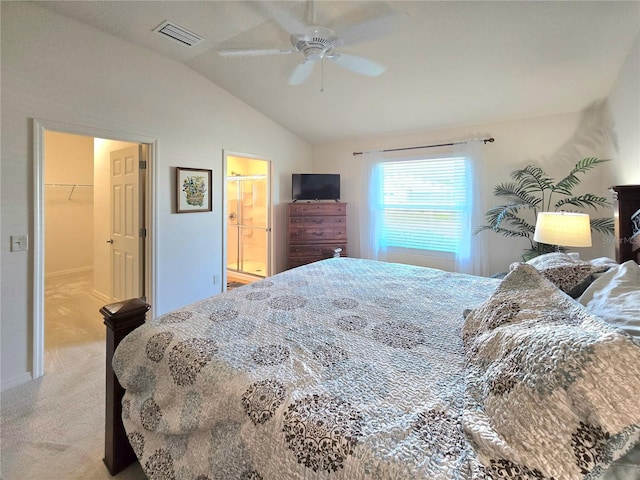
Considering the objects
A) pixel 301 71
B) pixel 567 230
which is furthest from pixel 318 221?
pixel 567 230

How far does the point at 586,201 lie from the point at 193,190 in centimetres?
403

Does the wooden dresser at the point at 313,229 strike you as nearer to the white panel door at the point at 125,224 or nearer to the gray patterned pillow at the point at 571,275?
the white panel door at the point at 125,224

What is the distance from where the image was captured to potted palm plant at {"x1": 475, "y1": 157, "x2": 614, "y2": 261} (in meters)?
3.21

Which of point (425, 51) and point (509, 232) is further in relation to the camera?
point (509, 232)

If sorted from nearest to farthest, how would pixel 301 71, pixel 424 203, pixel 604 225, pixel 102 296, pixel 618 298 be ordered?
pixel 618 298 < pixel 301 71 < pixel 604 225 < pixel 102 296 < pixel 424 203

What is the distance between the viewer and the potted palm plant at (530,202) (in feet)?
10.5

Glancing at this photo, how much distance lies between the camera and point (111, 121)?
2.81 m

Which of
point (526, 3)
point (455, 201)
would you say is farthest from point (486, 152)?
→ point (526, 3)

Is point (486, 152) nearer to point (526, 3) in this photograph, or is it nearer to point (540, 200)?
point (540, 200)

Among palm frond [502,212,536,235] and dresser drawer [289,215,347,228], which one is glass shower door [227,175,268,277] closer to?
dresser drawer [289,215,347,228]

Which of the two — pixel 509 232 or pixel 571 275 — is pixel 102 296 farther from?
pixel 509 232

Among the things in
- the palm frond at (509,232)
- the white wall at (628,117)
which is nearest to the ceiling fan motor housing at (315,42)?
the white wall at (628,117)

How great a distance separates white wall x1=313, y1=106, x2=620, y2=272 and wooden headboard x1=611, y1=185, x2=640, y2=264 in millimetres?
1207

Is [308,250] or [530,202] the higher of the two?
[530,202]
